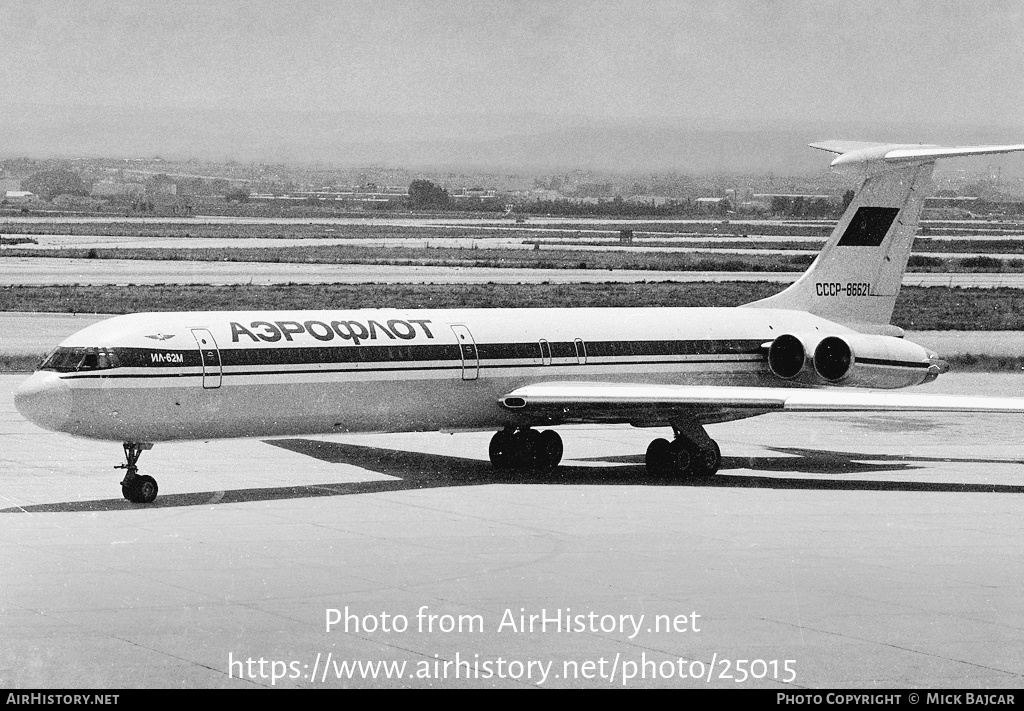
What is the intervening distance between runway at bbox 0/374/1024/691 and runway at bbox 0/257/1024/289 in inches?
1684

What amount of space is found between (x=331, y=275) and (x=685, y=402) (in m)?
52.4

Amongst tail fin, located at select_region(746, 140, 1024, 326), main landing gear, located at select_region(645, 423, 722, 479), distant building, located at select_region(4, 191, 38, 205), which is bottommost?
distant building, located at select_region(4, 191, 38, 205)

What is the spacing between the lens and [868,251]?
30438 millimetres

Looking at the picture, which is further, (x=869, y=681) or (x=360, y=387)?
(x=360, y=387)

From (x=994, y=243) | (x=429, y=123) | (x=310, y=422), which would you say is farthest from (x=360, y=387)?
(x=429, y=123)

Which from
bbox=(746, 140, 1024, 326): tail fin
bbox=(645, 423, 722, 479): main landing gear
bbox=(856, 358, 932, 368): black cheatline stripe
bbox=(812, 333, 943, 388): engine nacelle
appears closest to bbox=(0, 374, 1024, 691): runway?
bbox=(645, 423, 722, 479): main landing gear

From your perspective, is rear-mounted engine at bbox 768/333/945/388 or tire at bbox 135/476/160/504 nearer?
tire at bbox 135/476/160/504

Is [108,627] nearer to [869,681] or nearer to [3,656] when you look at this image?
[3,656]

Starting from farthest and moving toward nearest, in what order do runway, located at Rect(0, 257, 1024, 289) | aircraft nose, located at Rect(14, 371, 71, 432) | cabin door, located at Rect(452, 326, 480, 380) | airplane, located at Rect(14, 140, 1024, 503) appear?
runway, located at Rect(0, 257, 1024, 289), cabin door, located at Rect(452, 326, 480, 380), airplane, located at Rect(14, 140, 1024, 503), aircraft nose, located at Rect(14, 371, 71, 432)

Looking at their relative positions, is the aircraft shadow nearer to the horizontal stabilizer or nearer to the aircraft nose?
the aircraft nose

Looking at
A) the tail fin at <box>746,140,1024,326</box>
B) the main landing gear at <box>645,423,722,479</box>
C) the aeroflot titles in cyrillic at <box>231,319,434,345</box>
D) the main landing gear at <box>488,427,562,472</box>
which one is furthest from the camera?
the tail fin at <box>746,140,1024,326</box>

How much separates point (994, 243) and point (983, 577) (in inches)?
3580

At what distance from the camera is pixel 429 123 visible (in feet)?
455

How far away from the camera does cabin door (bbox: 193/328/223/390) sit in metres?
23.2
